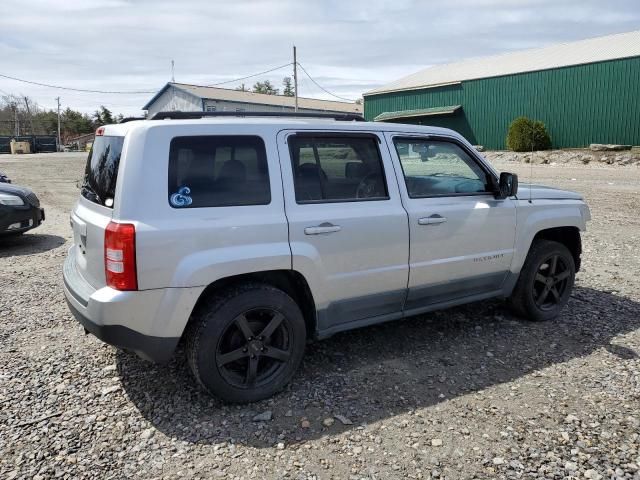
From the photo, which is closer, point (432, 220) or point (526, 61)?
point (432, 220)

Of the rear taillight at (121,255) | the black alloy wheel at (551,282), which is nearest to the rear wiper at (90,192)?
the rear taillight at (121,255)

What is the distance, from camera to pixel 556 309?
502cm

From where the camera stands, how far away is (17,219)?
8.14 meters

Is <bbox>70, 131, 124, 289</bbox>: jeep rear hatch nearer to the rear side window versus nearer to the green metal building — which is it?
the rear side window

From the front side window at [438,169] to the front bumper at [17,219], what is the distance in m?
6.73

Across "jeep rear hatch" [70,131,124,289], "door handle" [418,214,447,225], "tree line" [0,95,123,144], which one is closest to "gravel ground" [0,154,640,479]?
"jeep rear hatch" [70,131,124,289]

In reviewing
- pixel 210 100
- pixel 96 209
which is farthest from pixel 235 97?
pixel 96 209

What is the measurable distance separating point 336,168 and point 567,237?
2.79 m

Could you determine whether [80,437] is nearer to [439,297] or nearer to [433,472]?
[433,472]

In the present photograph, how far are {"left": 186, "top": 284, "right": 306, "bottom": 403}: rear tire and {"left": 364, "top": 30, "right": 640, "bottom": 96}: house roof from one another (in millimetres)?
28744

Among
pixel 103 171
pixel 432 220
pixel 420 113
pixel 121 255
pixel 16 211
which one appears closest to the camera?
pixel 121 255

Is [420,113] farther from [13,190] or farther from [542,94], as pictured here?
[13,190]

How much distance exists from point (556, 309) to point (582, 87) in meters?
27.0

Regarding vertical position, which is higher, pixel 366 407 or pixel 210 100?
pixel 210 100
